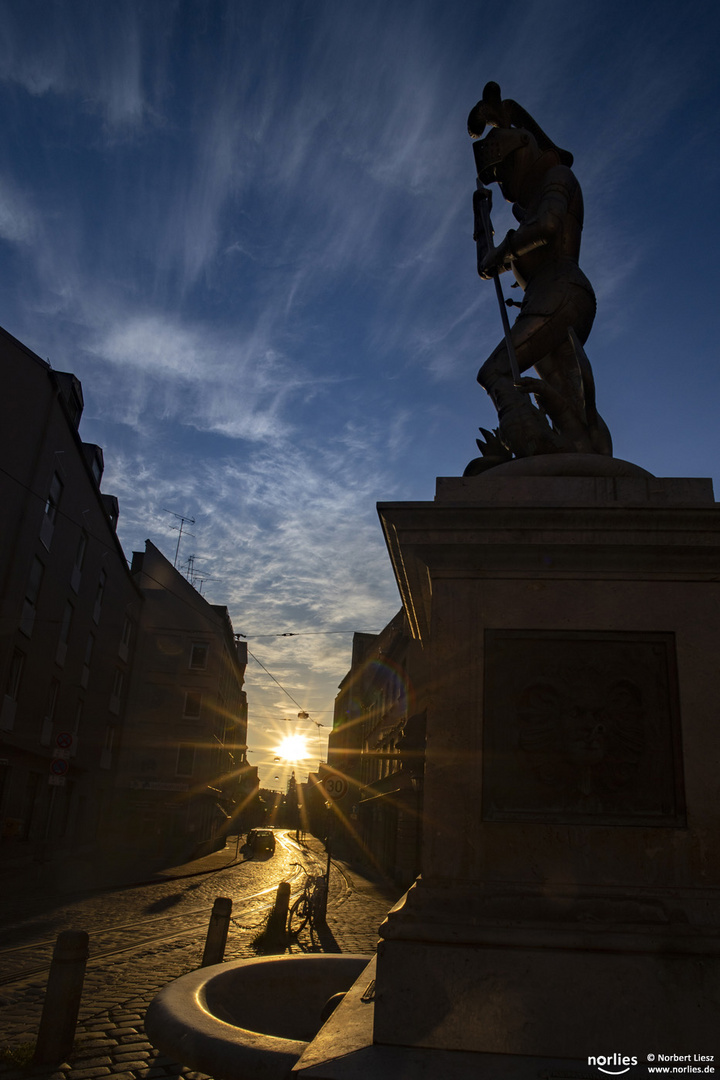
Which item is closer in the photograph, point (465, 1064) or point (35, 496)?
point (465, 1064)

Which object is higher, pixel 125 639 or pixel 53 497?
pixel 53 497

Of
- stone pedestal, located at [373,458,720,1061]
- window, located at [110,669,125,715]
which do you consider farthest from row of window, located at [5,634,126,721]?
stone pedestal, located at [373,458,720,1061]

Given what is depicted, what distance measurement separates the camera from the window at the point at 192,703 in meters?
40.1

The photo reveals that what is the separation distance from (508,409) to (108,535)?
29.8 metres

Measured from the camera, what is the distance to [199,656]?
137 ft

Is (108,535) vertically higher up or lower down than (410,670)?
higher up

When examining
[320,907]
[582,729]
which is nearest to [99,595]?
[320,907]

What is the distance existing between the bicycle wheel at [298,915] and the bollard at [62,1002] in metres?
8.02

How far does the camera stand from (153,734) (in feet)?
127

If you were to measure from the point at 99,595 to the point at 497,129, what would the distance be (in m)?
29.5

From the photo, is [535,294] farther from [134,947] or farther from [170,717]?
[170,717]

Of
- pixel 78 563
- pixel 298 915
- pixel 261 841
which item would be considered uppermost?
pixel 78 563

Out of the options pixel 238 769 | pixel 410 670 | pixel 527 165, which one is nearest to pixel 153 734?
pixel 410 670

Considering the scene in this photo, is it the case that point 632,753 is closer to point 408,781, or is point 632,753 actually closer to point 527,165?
point 527,165
